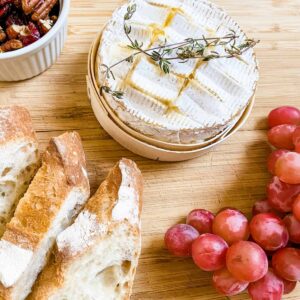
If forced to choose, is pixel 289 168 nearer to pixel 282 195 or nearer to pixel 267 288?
pixel 282 195

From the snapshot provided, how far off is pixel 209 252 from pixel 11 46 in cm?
81

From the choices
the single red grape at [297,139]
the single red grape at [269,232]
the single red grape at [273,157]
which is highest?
the single red grape at [297,139]

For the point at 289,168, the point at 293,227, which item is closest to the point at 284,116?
the point at 289,168

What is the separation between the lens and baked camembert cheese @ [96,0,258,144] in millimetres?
1652

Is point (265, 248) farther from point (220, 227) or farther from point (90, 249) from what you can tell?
point (90, 249)

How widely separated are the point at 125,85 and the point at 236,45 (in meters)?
0.37

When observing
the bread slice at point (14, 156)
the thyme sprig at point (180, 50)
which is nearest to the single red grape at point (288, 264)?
the thyme sprig at point (180, 50)

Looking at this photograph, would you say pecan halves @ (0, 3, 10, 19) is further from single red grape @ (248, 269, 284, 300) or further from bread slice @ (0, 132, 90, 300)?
single red grape @ (248, 269, 284, 300)

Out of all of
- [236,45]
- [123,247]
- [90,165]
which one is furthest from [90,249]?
[236,45]

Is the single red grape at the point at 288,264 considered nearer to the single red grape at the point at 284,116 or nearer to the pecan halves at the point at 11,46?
the single red grape at the point at 284,116

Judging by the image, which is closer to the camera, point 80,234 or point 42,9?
point 80,234

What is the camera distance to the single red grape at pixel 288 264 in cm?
160

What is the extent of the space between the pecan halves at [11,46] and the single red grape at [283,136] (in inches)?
32.2

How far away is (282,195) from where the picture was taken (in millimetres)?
1698
